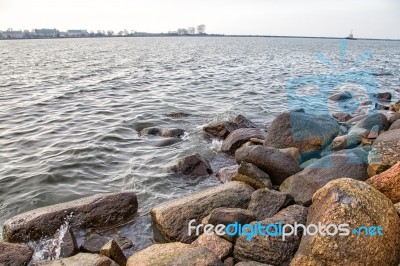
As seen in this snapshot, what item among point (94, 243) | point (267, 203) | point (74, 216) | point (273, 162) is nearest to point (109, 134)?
point (74, 216)

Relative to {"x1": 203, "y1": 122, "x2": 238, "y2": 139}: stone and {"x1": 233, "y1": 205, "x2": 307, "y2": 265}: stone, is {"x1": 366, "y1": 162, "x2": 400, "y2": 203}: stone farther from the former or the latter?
{"x1": 203, "y1": 122, "x2": 238, "y2": 139}: stone

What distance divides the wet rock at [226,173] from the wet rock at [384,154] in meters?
2.85

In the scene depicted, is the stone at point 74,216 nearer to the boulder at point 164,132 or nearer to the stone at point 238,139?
the stone at point 238,139

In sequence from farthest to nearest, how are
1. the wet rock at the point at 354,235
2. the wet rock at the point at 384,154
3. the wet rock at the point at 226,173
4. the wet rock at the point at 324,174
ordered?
the wet rock at the point at 226,173, the wet rock at the point at 384,154, the wet rock at the point at 324,174, the wet rock at the point at 354,235

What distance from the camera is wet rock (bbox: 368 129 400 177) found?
A: 240 inches

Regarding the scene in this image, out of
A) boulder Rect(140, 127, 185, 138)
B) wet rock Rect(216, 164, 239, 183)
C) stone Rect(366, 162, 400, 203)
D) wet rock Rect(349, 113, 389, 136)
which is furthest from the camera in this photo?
boulder Rect(140, 127, 185, 138)

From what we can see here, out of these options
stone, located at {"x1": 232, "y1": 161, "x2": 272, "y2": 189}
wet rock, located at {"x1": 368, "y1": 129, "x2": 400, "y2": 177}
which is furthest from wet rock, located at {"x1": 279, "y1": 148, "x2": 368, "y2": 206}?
stone, located at {"x1": 232, "y1": 161, "x2": 272, "y2": 189}

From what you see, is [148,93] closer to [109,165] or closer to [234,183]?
[109,165]

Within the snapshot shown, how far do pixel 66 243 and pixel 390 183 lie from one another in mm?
4960

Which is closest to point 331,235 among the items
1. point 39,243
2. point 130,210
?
point 130,210

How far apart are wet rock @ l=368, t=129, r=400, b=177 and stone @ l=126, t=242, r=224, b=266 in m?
3.75

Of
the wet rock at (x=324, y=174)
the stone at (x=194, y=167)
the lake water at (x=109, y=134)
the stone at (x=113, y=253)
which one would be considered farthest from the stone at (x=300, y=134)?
the stone at (x=113, y=253)

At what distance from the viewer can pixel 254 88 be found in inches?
856

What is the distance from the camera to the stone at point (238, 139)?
380 inches
